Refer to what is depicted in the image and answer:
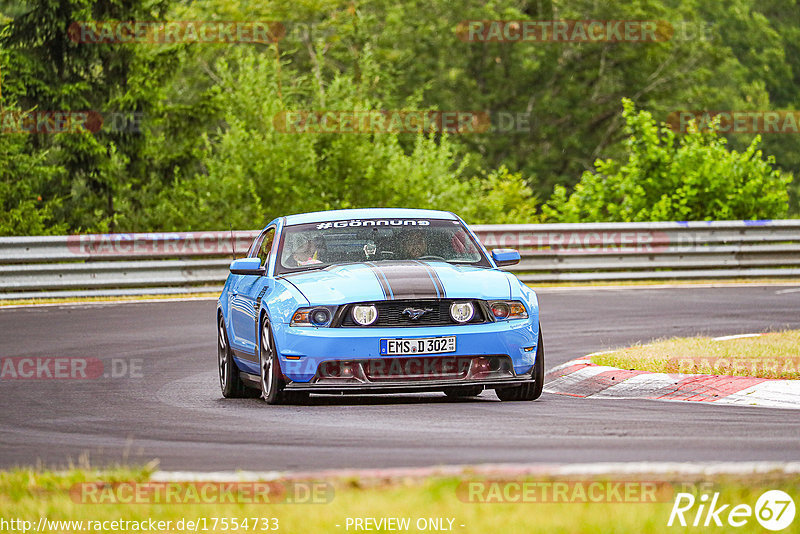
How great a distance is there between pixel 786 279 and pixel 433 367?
50.6ft

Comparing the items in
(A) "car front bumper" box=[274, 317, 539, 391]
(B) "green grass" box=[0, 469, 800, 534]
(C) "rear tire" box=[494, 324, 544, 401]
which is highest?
(B) "green grass" box=[0, 469, 800, 534]

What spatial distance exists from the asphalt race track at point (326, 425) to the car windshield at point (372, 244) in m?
1.07

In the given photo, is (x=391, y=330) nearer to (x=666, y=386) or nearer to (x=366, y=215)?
(x=366, y=215)

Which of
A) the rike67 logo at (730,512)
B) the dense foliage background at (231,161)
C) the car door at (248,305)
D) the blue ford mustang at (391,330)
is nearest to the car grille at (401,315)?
the blue ford mustang at (391,330)

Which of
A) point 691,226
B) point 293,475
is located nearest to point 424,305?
point 293,475

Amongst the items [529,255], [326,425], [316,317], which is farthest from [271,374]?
[529,255]

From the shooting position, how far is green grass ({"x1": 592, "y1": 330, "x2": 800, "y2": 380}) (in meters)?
10.2

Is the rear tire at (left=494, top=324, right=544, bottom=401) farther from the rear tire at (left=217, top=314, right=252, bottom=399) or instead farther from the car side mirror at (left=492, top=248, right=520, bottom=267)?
the rear tire at (left=217, top=314, right=252, bottom=399)

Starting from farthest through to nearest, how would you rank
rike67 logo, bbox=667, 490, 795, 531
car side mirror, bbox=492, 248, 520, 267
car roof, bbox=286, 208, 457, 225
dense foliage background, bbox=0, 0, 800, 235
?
1. dense foliage background, bbox=0, 0, 800, 235
2. car roof, bbox=286, 208, 457, 225
3. car side mirror, bbox=492, 248, 520, 267
4. rike67 logo, bbox=667, 490, 795, 531

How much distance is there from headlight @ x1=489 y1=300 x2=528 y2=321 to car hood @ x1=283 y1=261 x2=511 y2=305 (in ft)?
0.16

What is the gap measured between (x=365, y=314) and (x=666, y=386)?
2.44 meters

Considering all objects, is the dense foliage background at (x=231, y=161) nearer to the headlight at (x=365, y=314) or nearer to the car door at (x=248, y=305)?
the car door at (x=248, y=305)

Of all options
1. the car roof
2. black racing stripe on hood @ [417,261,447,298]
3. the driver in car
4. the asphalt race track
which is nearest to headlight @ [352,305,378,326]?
black racing stripe on hood @ [417,261,447,298]

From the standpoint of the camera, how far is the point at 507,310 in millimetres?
9602
